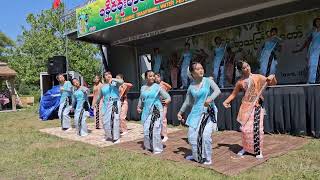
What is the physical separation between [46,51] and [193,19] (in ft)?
83.4

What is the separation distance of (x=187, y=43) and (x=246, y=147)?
7346 millimetres

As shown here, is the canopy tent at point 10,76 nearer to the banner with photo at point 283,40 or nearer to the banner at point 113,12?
the banner at point 113,12

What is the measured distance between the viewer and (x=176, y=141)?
305 inches

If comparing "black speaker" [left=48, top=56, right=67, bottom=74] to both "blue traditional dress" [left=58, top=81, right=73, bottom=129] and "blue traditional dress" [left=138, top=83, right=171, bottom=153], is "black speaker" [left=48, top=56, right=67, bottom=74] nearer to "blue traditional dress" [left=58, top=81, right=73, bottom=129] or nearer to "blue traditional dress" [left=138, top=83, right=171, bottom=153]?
"blue traditional dress" [left=58, top=81, right=73, bottom=129]

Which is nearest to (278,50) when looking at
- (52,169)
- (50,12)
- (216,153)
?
(216,153)

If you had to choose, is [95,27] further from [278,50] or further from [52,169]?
[52,169]

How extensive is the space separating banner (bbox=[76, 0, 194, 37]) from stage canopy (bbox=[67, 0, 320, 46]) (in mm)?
94

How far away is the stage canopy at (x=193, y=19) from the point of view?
9367mm

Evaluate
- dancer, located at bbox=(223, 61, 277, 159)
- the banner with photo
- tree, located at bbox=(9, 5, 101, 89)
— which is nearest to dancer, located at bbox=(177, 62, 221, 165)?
dancer, located at bbox=(223, 61, 277, 159)

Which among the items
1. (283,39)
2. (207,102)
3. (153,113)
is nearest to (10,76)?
(283,39)

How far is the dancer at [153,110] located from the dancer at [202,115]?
0.98 metres

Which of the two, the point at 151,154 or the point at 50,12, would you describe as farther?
the point at 50,12

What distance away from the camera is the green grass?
5047 millimetres

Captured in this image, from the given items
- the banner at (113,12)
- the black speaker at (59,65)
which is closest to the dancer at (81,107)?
the banner at (113,12)
